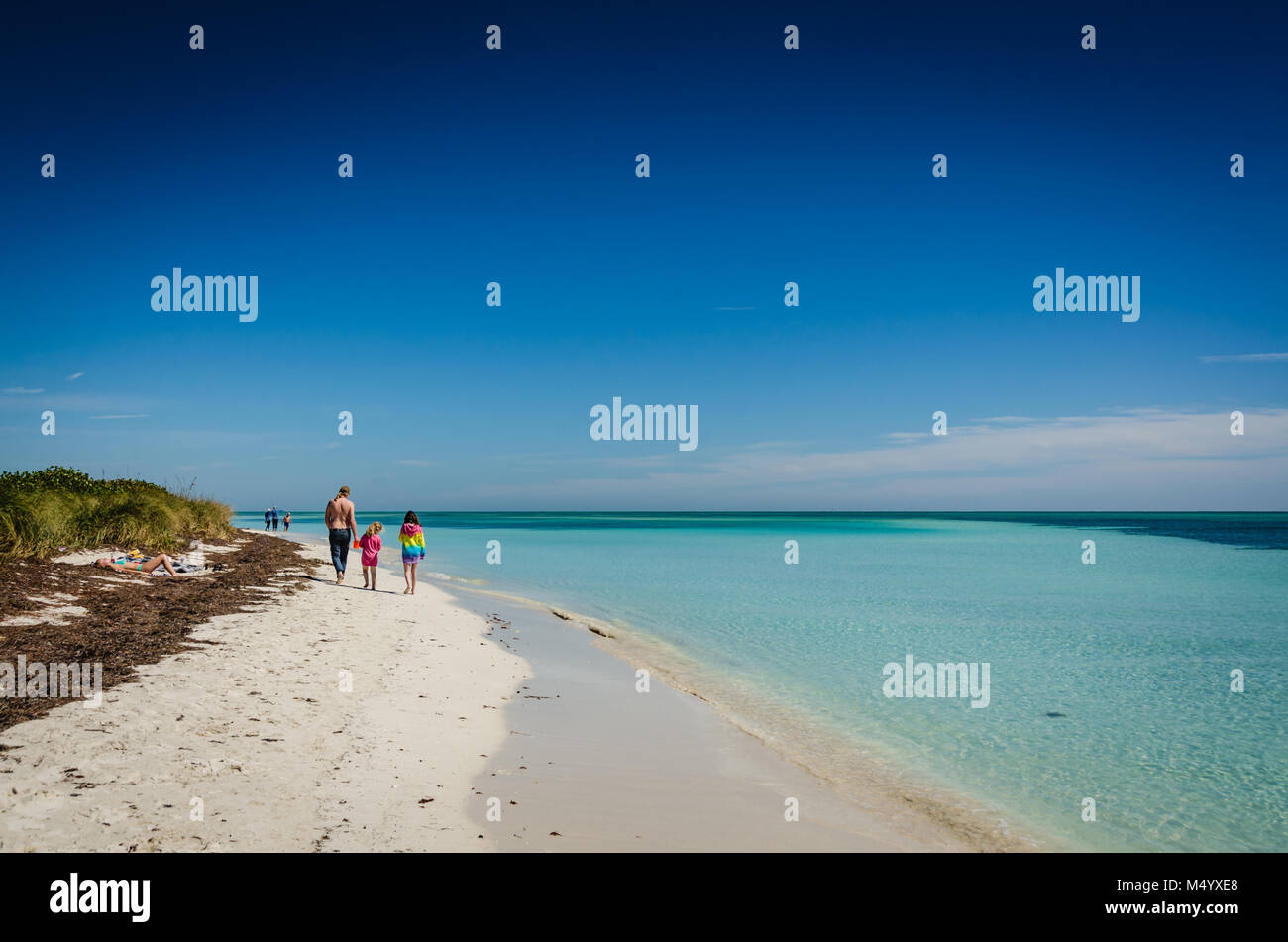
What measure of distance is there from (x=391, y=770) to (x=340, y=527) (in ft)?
42.9

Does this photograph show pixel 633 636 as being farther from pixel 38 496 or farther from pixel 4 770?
pixel 38 496

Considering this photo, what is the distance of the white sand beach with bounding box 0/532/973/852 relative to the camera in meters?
4.66

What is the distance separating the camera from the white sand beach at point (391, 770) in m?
4.66

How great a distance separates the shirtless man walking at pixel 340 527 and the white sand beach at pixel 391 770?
7.10 m

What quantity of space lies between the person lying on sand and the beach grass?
3.77ft

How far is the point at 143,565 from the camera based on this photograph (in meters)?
15.3

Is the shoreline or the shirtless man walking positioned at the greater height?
the shirtless man walking
